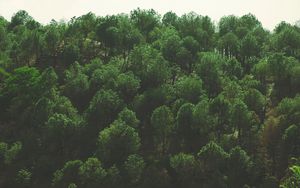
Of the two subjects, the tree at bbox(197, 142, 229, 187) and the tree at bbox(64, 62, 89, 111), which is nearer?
the tree at bbox(197, 142, 229, 187)

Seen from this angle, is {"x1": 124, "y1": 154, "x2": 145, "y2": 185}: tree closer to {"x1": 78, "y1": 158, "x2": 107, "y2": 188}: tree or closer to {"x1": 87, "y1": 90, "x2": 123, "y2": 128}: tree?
{"x1": 78, "y1": 158, "x2": 107, "y2": 188}: tree

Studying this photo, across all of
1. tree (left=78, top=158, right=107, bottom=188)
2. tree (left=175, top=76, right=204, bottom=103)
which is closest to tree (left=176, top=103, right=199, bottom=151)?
tree (left=175, top=76, right=204, bottom=103)

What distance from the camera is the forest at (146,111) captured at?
83.6m

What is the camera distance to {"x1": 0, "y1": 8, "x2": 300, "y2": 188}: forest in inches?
3290

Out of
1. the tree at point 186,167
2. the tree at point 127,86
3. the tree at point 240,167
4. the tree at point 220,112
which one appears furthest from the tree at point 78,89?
the tree at point 240,167

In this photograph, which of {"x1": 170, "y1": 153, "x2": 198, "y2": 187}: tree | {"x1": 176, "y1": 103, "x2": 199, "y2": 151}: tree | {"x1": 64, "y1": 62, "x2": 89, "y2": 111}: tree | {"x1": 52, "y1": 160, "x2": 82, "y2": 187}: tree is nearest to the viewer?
{"x1": 52, "y1": 160, "x2": 82, "y2": 187}: tree

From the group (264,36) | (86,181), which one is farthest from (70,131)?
(264,36)

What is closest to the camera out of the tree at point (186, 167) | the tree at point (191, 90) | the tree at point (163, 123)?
the tree at point (186, 167)

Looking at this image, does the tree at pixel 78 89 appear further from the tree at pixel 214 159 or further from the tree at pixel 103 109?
the tree at pixel 214 159

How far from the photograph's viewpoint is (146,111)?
342ft

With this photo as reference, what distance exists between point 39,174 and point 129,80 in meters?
33.4

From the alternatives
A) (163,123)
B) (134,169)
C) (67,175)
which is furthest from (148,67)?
(67,175)

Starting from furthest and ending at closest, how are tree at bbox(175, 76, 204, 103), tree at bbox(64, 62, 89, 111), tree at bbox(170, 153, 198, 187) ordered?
tree at bbox(64, 62, 89, 111)
tree at bbox(175, 76, 204, 103)
tree at bbox(170, 153, 198, 187)

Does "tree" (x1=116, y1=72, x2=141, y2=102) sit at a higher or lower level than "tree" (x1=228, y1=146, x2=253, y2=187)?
higher
